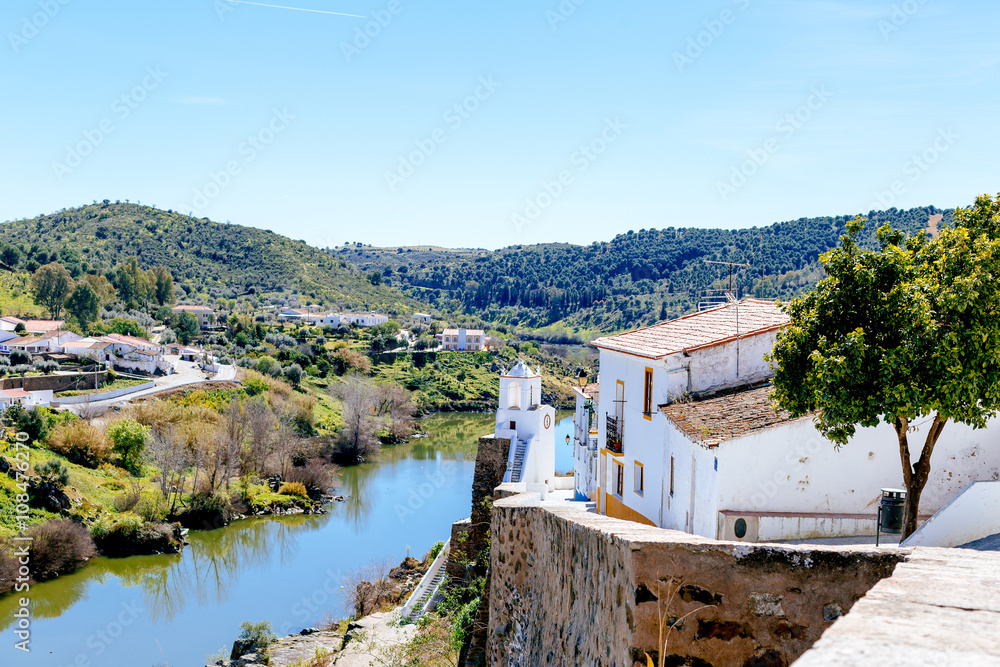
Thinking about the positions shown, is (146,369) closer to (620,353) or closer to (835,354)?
(620,353)

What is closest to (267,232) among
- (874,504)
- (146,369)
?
(146,369)

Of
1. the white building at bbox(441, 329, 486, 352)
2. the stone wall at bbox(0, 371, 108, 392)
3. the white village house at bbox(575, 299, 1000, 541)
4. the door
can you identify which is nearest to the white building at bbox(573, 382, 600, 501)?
the door

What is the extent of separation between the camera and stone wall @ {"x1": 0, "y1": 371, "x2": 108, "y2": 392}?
127ft

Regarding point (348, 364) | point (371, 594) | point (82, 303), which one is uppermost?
point (82, 303)

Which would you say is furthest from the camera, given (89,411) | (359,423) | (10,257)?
(10,257)

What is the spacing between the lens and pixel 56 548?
2469 cm

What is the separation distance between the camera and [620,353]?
1282cm

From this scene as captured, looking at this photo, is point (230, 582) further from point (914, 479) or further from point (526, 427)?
point (914, 479)

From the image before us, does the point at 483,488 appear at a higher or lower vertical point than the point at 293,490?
higher

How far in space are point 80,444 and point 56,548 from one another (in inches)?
328

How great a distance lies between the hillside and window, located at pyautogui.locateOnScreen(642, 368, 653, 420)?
251 ft

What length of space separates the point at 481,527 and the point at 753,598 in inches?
424

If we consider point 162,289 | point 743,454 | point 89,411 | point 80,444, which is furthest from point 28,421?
point 162,289

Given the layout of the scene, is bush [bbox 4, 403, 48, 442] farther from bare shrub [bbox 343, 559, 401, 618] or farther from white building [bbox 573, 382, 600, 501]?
white building [bbox 573, 382, 600, 501]
